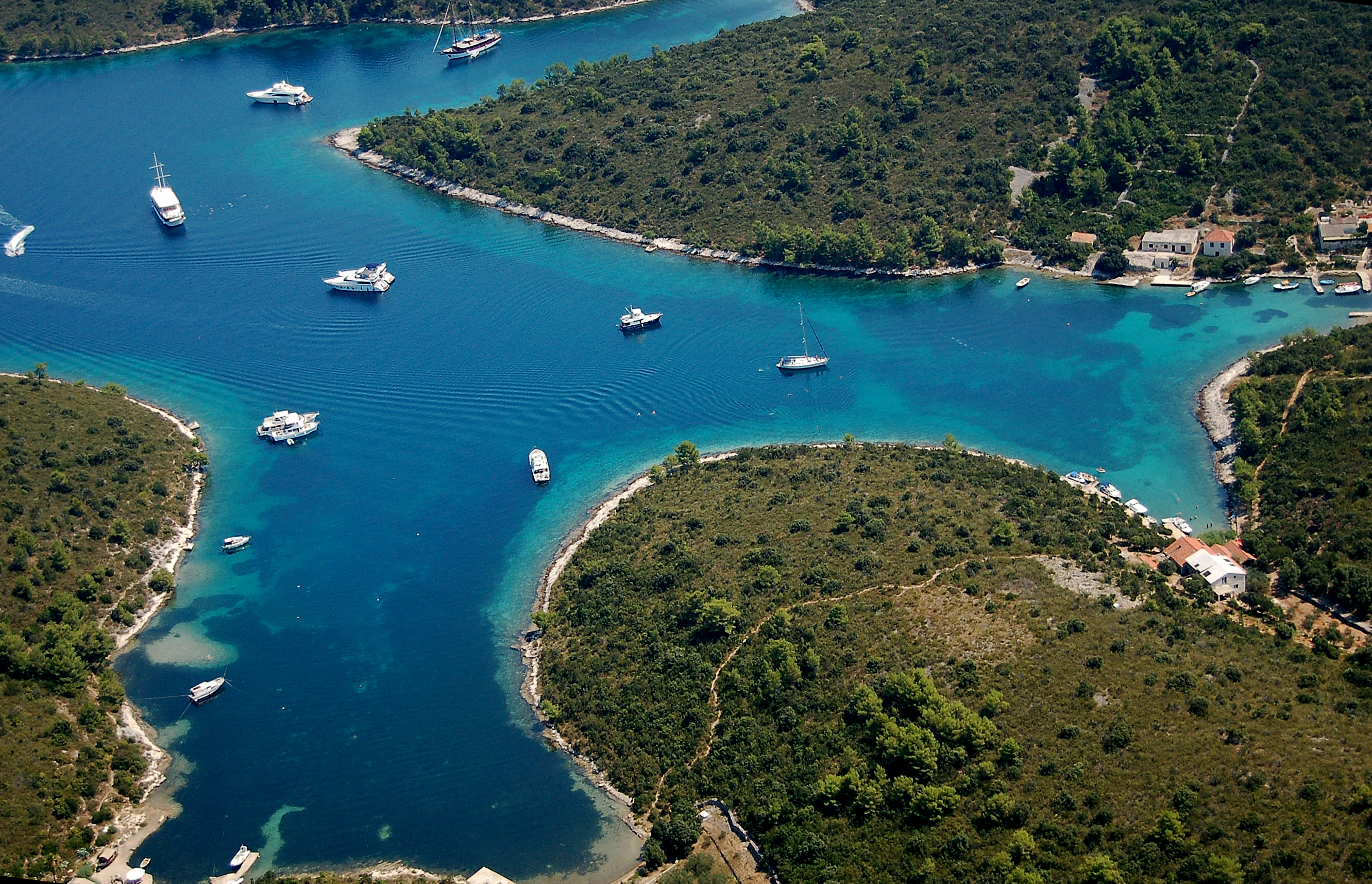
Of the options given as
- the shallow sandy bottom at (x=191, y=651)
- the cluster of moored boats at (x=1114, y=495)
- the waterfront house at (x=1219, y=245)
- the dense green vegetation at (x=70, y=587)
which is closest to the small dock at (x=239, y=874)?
the dense green vegetation at (x=70, y=587)

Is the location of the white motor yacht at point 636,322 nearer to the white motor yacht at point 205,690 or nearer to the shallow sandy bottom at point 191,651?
the shallow sandy bottom at point 191,651

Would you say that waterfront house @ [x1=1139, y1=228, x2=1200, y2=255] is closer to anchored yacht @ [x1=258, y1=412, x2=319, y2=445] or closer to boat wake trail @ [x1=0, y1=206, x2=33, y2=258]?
anchored yacht @ [x1=258, y1=412, x2=319, y2=445]

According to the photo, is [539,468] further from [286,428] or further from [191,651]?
[191,651]

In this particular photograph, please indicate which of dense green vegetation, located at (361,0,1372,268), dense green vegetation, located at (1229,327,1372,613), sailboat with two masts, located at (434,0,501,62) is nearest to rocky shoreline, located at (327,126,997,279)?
dense green vegetation, located at (361,0,1372,268)

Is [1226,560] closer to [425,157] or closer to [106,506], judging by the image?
[106,506]

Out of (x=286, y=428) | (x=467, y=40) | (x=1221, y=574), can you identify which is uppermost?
(x=467, y=40)

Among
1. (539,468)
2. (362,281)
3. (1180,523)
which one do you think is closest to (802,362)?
(539,468)
